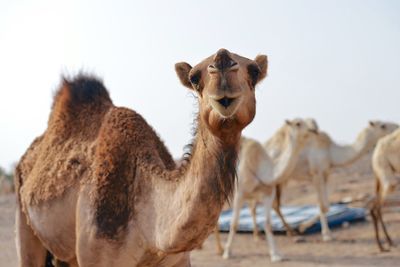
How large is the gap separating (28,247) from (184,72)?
82.1 inches

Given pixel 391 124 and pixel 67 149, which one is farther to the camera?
pixel 391 124

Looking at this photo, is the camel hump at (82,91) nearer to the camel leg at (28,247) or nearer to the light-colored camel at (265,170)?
the camel leg at (28,247)

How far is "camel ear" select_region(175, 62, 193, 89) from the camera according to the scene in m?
3.18

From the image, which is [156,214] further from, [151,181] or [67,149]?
[67,149]

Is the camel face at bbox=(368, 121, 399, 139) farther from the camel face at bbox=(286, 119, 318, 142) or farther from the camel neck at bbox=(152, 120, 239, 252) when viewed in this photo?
the camel neck at bbox=(152, 120, 239, 252)

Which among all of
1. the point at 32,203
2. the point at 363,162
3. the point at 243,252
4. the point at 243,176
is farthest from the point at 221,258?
the point at 363,162

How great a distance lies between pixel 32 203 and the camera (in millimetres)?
4055

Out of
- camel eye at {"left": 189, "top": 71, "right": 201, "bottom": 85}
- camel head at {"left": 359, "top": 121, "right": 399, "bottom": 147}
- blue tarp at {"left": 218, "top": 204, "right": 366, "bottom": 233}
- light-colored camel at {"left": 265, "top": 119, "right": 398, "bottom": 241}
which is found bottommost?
blue tarp at {"left": 218, "top": 204, "right": 366, "bottom": 233}

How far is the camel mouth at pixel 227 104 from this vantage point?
8.46ft

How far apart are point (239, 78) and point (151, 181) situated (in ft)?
3.48

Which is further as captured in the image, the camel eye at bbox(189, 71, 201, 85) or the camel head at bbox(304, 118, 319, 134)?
the camel head at bbox(304, 118, 319, 134)

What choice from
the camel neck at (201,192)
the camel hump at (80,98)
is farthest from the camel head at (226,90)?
the camel hump at (80,98)

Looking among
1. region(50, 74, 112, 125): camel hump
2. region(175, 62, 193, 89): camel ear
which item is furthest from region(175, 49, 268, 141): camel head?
region(50, 74, 112, 125): camel hump

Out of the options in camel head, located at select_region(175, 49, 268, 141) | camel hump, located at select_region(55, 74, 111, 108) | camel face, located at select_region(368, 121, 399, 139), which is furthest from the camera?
camel face, located at select_region(368, 121, 399, 139)
